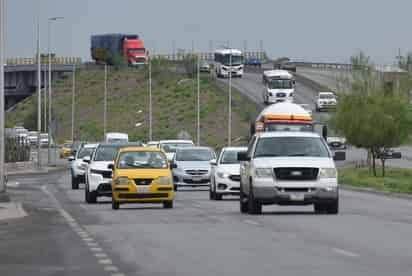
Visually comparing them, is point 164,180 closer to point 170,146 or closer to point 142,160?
point 142,160

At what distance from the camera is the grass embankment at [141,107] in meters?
128

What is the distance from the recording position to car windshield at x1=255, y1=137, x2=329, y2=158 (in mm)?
32794

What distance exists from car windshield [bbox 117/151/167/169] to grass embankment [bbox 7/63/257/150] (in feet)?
250

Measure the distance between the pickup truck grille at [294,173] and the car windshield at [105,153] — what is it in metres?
11.7

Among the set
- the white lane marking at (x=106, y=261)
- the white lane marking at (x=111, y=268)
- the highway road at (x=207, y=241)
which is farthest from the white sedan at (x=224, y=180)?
the white lane marking at (x=111, y=268)

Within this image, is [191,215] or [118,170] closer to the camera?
[191,215]

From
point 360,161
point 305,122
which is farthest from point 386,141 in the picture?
point 305,122

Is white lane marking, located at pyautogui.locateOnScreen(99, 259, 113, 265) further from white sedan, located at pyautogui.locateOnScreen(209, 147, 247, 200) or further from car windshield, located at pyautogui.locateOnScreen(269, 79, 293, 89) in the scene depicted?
car windshield, located at pyautogui.locateOnScreen(269, 79, 293, 89)

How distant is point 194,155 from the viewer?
51.7 m

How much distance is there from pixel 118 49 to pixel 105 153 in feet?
374

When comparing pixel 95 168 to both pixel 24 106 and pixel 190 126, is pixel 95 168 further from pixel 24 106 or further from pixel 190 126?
pixel 24 106

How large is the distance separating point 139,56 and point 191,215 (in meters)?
128

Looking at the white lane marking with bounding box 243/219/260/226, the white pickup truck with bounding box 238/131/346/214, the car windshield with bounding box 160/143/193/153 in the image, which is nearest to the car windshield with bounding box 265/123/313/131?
the car windshield with bounding box 160/143/193/153

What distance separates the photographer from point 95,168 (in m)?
41.1
